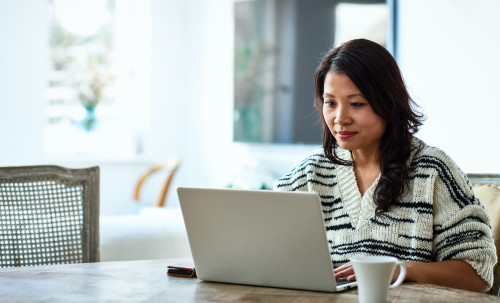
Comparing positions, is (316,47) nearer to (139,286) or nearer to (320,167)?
(320,167)

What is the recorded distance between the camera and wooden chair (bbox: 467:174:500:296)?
5.46ft

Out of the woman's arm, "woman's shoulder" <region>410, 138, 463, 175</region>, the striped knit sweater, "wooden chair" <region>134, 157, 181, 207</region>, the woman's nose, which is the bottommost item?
"wooden chair" <region>134, 157, 181, 207</region>

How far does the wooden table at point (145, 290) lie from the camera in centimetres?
121

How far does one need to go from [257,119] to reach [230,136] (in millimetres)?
463

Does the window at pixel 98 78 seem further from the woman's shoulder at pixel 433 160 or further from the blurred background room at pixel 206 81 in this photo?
the woman's shoulder at pixel 433 160

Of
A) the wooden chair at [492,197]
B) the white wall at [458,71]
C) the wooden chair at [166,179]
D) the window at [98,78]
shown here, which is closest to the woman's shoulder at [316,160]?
the wooden chair at [492,197]

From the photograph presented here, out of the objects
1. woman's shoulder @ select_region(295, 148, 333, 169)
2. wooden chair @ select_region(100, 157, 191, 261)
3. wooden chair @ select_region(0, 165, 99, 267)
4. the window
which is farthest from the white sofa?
the window

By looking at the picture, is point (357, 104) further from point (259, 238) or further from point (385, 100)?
point (259, 238)

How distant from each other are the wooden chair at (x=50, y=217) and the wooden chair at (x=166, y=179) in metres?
2.96

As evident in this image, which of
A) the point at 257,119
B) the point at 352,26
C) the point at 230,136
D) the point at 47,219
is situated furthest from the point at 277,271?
the point at 230,136

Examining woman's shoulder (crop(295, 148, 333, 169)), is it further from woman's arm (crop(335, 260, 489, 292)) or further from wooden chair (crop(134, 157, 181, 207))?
wooden chair (crop(134, 157, 181, 207))

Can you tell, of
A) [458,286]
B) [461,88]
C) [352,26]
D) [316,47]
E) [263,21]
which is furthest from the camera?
[263,21]

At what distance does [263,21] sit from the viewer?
4660 mm

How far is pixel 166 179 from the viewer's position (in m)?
4.93
